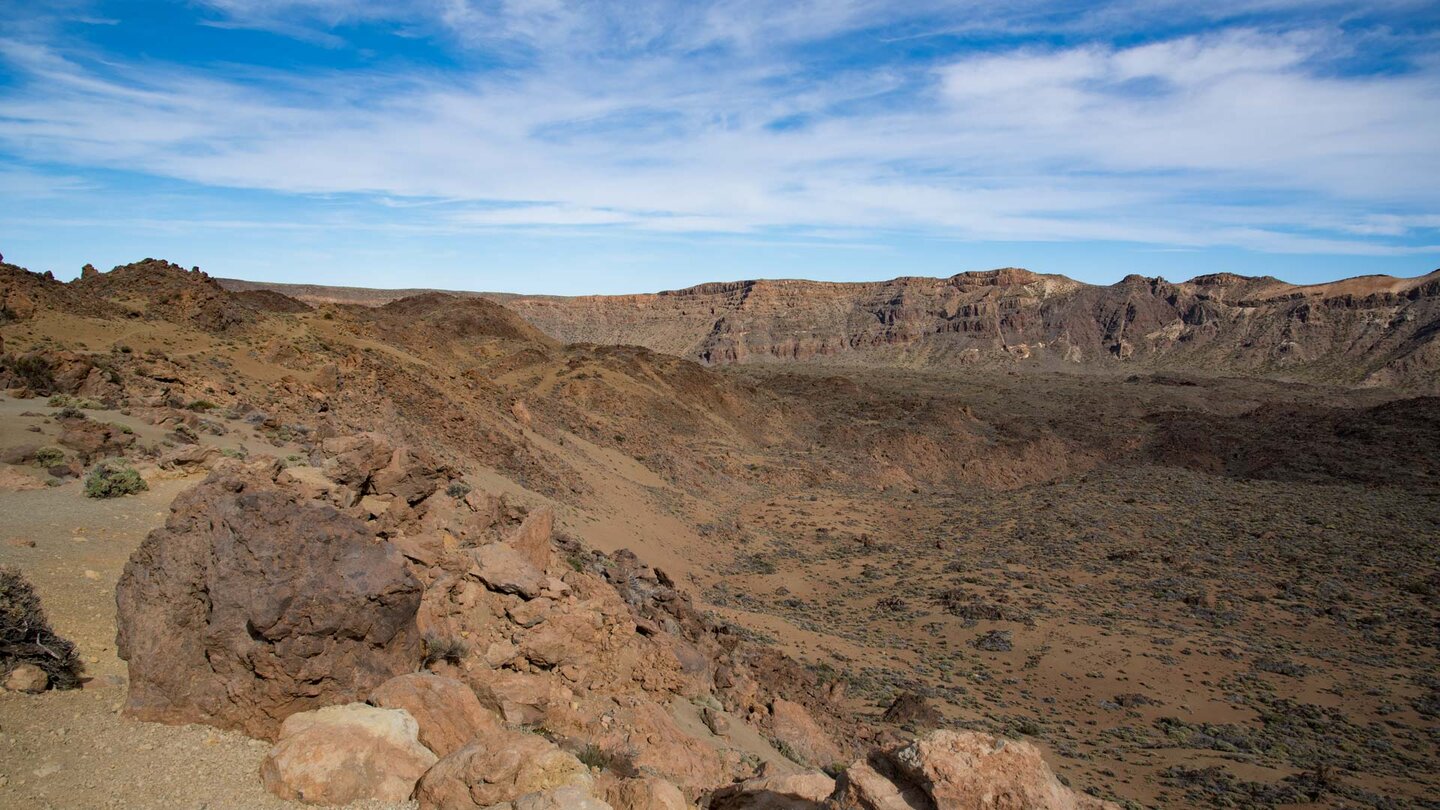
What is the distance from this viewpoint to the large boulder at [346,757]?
5.14 meters

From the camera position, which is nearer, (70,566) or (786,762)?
(70,566)

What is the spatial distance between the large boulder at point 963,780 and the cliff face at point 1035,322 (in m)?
103

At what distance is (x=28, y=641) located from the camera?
5.63 meters

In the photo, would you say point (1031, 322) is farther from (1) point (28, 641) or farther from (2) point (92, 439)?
(1) point (28, 641)

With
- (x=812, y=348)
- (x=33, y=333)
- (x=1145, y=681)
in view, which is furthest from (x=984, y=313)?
(x=33, y=333)

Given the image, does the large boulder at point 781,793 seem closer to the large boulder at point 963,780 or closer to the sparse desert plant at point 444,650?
the large boulder at point 963,780

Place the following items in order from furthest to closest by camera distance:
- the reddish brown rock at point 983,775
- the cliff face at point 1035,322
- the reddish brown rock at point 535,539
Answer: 1. the cliff face at point 1035,322
2. the reddish brown rock at point 535,539
3. the reddish brown rock at point 983,775

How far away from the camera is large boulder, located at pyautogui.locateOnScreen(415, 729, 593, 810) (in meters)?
5.13

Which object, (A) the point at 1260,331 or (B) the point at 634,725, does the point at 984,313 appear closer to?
(A) the point at 1260,331

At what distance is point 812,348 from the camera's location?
110875 mm

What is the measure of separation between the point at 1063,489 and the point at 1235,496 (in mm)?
7267

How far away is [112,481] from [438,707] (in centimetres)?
608

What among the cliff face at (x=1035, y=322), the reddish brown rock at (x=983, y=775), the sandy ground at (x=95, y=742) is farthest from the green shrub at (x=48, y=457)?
the cliff face at (x=1035, y=322)

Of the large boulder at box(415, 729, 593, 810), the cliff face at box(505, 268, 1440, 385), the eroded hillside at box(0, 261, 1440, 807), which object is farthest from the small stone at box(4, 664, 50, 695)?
the cliff face at box(505, 268, 1440, 385)
